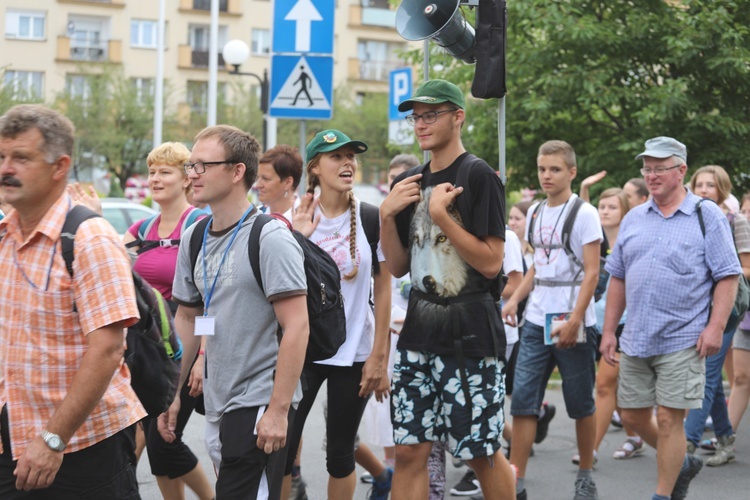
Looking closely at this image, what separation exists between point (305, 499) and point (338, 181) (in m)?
2.16

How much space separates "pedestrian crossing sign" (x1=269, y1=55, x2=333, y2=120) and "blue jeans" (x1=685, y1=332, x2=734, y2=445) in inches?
146

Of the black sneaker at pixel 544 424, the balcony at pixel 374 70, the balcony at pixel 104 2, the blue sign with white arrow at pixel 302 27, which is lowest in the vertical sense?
the black sneaker at pixel 544 424

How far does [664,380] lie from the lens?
20.6ft

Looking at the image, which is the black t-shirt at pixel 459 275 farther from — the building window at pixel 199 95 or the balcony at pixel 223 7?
the balcony at pixel 223 7

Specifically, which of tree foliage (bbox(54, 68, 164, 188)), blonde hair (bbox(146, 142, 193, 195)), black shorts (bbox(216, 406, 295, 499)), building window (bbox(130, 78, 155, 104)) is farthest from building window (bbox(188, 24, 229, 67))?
black shorts (bbox(216, 406, 295, 499))

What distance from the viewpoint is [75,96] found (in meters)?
51.7

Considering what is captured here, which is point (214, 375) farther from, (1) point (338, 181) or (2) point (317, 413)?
(2) point (317, 413)

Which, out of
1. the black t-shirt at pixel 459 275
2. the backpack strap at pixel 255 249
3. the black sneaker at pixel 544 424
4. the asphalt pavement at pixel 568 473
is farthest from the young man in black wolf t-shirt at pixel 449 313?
the black sneaker at pixel 544 424

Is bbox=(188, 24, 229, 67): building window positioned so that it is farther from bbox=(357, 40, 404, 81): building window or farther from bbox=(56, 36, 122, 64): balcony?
bbox=(357, 40, 404, 81): building window

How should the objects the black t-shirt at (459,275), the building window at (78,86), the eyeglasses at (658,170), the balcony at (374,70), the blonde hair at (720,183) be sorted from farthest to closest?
the balcony at (374,70) < the building window at (78,86) < the blonde hair at (720,183) < the eyeglasses at (658,170) < the black t-shirt at (459,275)

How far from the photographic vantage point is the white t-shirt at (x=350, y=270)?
18.6ft

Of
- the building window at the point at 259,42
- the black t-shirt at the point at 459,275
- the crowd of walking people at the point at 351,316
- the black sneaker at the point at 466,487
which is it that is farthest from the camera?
the building window at the point at 259,42

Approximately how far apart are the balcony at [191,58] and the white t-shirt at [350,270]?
52.9 metres

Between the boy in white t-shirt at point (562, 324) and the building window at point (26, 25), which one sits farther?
the building window at point (26, 25)
